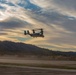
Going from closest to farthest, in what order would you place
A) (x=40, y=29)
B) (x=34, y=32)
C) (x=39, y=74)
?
1. (x=39, y=74)
2. (x=40, y=29)
3. (x=34, y=32)

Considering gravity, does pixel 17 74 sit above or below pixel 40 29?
below

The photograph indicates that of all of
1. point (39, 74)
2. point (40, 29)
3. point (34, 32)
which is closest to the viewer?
point (39, 74)

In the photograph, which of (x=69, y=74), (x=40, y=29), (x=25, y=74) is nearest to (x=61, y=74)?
(x=69, y=74)

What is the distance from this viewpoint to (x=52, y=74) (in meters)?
48.9

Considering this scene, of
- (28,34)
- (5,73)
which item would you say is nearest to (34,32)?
(28,34)

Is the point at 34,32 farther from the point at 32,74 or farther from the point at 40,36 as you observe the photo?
the point at 32,74

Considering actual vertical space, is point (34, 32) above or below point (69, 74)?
above

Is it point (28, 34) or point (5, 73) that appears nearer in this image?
point (5, 73)

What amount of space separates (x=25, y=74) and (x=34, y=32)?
94.2 ft

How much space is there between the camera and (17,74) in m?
48.9

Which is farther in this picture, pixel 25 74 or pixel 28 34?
pixel 28 34

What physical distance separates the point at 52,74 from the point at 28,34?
30586 mm

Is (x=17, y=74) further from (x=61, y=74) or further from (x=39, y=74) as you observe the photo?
(x=61, y=74)

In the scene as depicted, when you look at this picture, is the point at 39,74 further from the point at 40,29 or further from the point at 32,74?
the point at 40,29
